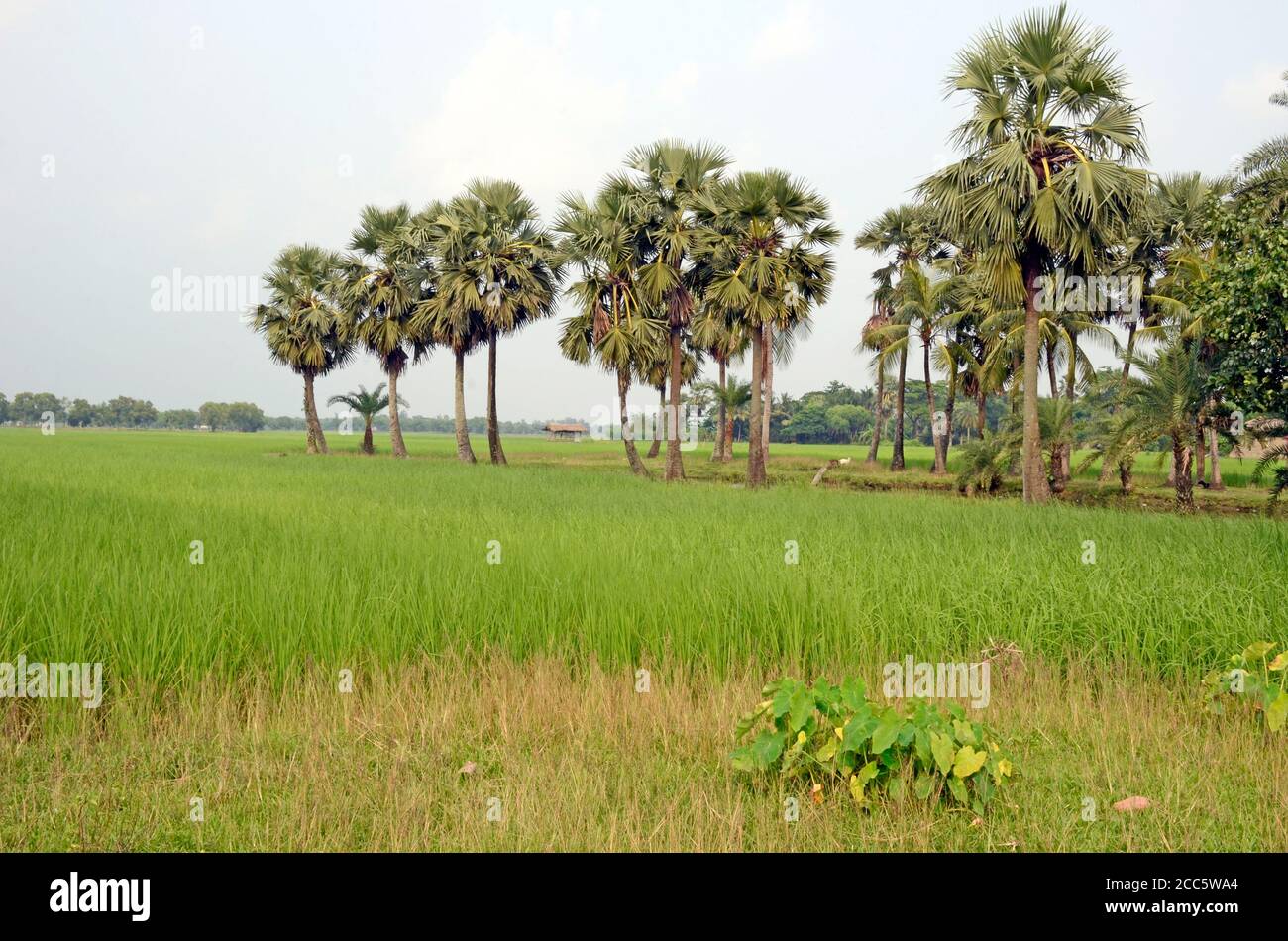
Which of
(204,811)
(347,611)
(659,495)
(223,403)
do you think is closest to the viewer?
(204,811)

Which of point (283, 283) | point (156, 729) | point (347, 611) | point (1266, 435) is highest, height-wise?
point (283, 283)

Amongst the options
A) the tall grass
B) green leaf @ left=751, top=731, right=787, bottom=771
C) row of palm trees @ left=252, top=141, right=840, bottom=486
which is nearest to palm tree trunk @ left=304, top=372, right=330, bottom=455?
row of palm trees @ left=252, top=141, right=840, bottom=486

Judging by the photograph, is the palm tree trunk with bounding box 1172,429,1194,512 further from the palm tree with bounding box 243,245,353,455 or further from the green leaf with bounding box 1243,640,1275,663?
the palm tree with bounding box 243,245,353,455

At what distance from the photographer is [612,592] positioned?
23.0 ft

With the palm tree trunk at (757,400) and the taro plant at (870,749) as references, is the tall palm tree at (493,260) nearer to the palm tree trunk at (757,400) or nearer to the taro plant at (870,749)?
the palm tree trunk at (757,400)

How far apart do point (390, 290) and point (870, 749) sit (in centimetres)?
4239

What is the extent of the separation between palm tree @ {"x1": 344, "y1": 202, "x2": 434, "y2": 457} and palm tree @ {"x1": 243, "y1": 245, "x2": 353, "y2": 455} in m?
3.95

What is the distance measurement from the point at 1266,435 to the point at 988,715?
19.2 m

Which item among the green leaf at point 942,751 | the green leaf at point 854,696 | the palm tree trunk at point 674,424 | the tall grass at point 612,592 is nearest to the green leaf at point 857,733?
the green leaf at point 854,696

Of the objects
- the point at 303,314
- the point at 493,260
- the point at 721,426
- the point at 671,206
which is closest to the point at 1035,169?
the point at 671,206

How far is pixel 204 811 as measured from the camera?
12.3 feet

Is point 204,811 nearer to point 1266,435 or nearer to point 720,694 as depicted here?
point 720,694
